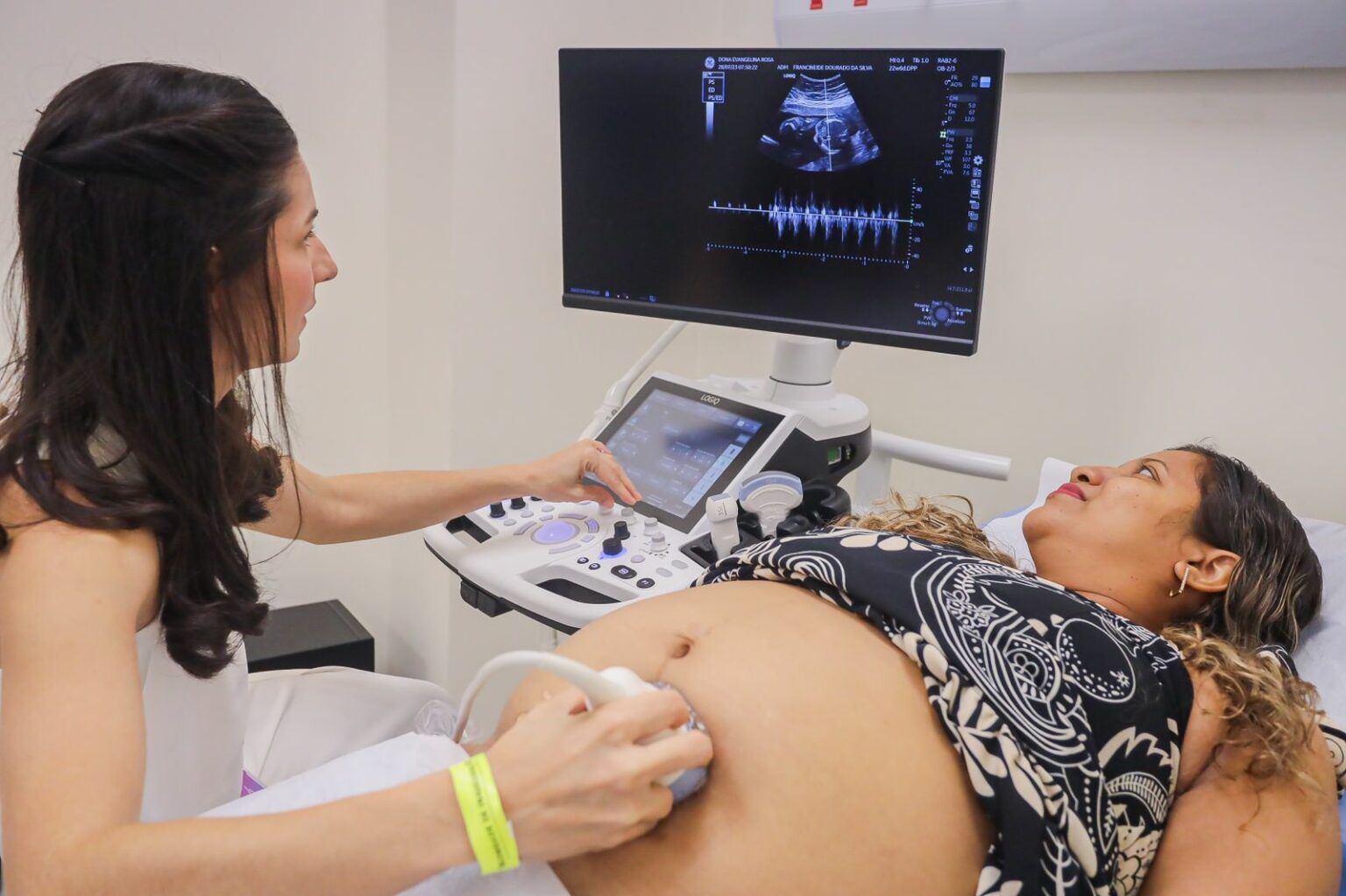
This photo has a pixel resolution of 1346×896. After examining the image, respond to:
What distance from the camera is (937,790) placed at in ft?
3.46

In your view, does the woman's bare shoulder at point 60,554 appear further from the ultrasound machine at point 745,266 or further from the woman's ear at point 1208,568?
the woman's ear at point 1208,568

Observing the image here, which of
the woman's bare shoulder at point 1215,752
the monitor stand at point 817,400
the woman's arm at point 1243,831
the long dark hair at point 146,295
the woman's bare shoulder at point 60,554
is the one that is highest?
the long dark hair at point 146,295

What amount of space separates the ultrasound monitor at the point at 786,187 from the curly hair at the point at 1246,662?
31cm

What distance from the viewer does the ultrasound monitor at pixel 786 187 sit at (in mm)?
1582

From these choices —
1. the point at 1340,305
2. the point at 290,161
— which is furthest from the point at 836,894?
the point at 1340,305

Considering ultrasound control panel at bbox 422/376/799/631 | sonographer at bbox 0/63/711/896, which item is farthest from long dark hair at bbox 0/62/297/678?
ultrasound control panel at bbox 422/376/799/631

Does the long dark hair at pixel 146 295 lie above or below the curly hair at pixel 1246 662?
above

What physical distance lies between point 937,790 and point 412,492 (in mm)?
922

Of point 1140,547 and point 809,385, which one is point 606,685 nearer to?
point 1140,547

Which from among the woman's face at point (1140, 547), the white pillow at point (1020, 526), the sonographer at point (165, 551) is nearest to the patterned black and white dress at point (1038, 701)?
the woman's face at point (1140, 547)

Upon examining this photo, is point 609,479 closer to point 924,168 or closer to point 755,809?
point 924,168

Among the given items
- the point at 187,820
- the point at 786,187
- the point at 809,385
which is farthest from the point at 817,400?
the point at 187,820

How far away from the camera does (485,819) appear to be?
859mm

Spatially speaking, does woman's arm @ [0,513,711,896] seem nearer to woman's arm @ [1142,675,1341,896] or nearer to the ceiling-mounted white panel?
woman's arm @ [1142,675,1341,896]
